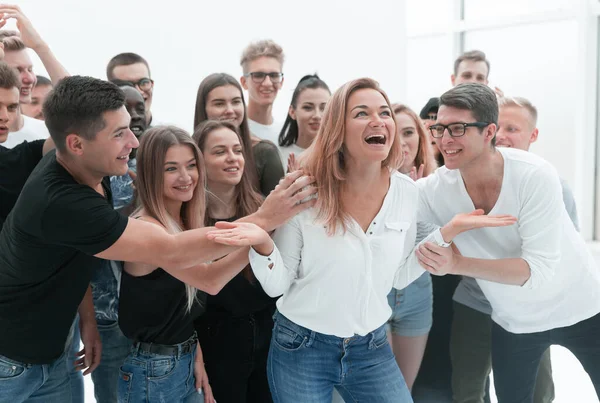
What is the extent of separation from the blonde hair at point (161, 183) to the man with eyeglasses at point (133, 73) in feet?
3.36

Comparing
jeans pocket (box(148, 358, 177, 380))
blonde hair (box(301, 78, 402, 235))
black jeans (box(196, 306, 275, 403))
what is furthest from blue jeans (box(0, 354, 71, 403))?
blonde hair (box(301, 78, 402, 235))

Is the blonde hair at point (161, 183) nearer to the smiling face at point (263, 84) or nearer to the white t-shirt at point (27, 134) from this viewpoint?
the white t-shirt at point (27, 134)

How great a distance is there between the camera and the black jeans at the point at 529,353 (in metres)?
2.49

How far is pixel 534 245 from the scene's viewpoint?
2.33m

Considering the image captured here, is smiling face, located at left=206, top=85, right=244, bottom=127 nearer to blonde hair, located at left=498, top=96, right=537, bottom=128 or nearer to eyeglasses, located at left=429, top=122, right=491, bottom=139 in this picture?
eyeglasses, located at left=429, top=122, right=491, bottom=139

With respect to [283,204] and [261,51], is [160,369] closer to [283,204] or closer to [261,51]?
[283,204]

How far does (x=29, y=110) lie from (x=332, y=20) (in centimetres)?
406

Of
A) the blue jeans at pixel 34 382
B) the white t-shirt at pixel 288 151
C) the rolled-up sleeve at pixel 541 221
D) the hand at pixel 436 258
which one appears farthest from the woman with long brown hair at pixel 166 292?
the rolled-up sleeve at pixel 541 221

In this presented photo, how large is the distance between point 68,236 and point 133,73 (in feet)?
5.71

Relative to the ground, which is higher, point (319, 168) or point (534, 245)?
point (319, 168)

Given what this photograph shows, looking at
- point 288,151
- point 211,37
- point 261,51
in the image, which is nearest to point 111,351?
point 288,151

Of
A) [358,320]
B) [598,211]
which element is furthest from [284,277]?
[598,211]

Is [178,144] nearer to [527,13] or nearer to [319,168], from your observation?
[319,168]

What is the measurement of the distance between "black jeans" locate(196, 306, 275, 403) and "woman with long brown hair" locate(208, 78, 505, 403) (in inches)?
10.6
